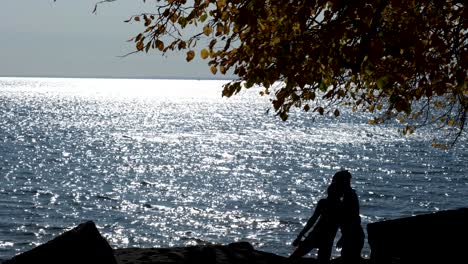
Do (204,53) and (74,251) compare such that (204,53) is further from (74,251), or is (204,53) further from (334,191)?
(74,251)

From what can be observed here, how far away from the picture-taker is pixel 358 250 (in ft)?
40.2

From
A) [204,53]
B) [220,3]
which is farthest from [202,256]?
[220,3]

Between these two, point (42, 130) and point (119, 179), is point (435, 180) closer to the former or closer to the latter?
point (119, 179)

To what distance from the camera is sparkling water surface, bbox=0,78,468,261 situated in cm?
3694

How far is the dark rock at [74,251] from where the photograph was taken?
11.6 meters

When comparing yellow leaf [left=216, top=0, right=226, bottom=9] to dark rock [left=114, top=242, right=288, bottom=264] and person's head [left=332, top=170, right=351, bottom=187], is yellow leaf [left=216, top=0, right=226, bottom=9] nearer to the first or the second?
person's head [left=332, top=170, right=351, bottom=187]

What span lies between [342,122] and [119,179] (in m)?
101

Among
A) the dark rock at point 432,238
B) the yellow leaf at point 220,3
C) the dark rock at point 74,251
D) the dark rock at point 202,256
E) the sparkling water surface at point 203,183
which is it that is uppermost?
the yellow leaf at point 220,3

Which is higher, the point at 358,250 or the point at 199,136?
the point at 358,250

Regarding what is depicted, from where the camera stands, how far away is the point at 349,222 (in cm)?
1202

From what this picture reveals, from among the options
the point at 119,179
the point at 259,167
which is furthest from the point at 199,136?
the point at 119,179

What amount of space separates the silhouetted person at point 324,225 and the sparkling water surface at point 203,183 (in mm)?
18058

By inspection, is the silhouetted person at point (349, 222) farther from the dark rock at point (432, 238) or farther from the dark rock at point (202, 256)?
the dark rock at point (202, 256)

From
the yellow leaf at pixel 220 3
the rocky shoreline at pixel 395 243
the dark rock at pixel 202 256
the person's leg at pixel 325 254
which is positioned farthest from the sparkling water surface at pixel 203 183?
the yellow leaf at pixel 220 3
